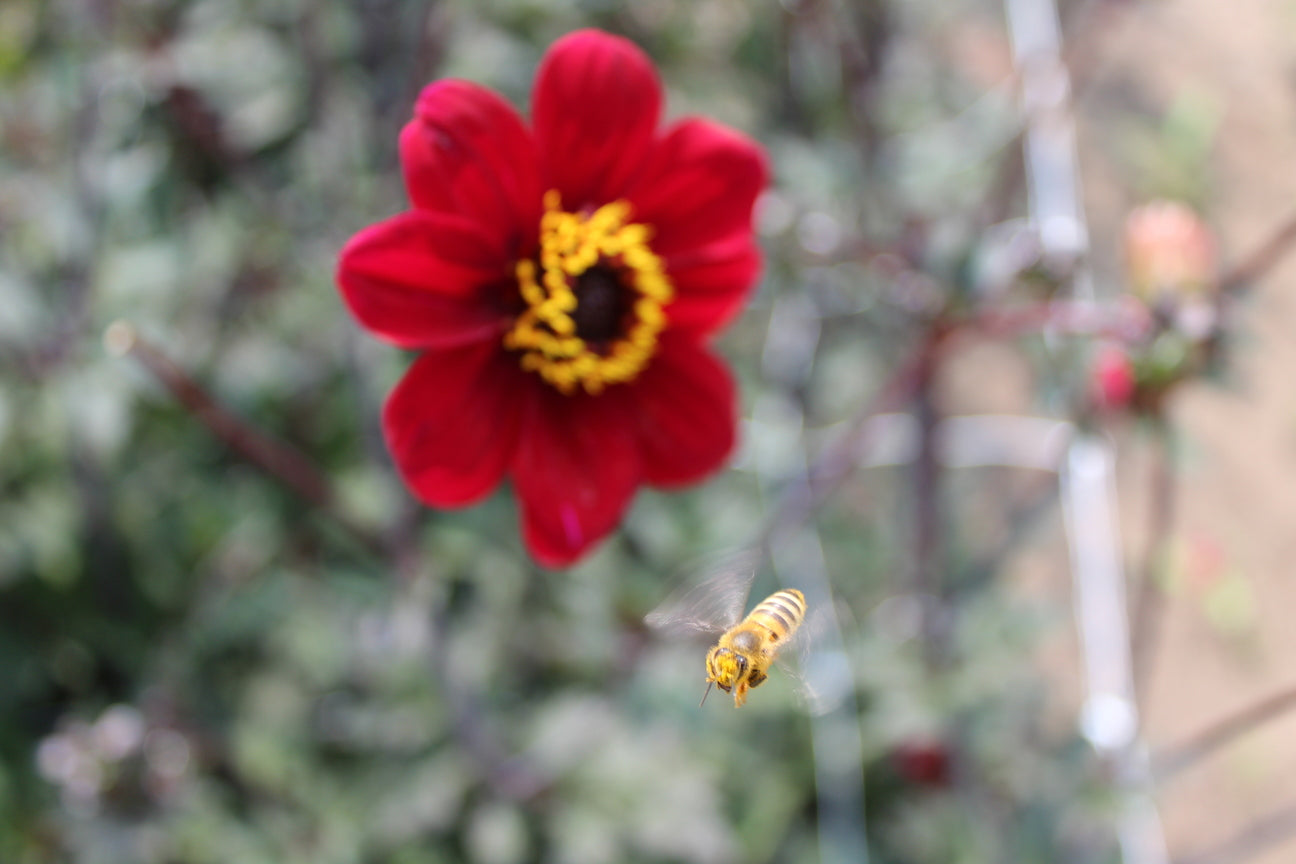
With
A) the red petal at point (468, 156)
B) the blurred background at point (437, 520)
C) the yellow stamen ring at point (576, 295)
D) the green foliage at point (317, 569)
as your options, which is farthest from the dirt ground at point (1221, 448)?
the red petal at point (468, 156)

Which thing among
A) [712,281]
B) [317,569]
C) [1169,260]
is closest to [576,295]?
[712,281]

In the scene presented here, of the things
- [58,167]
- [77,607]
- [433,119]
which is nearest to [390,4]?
[58,167]

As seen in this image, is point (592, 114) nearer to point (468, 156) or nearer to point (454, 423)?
point (468, 156)

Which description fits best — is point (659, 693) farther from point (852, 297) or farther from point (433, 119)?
point (433, 119)

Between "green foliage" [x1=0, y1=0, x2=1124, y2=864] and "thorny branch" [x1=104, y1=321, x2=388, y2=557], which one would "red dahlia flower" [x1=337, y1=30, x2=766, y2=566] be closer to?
"thorny branch" [x1=104, y1=321, x2=388, y2=557]

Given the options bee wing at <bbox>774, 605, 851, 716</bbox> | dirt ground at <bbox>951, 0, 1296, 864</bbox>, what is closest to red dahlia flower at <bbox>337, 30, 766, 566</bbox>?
bee wing at <bbox>774, 605, 851, 716</bbox>

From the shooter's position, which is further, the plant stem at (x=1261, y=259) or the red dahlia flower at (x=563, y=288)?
the plant stem at (x=1261, y=259)

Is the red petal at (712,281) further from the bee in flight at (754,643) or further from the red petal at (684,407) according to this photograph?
the bee in flight at (754,643)
